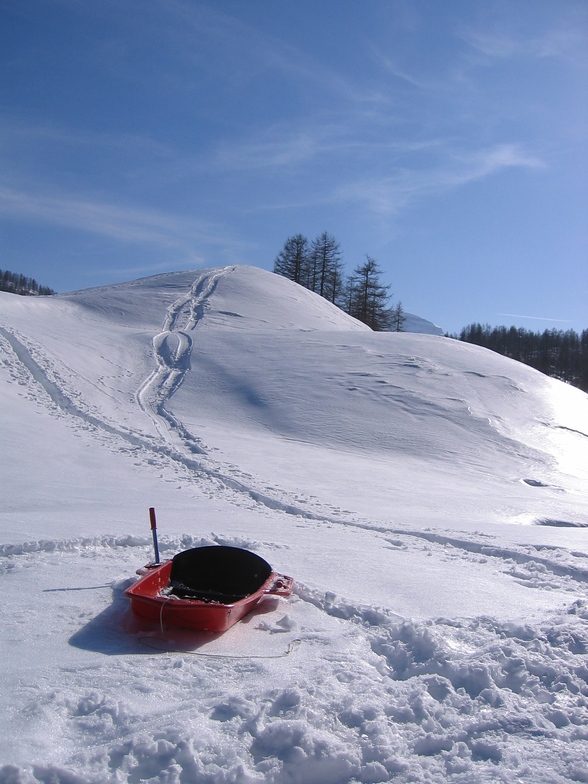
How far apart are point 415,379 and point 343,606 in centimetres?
1388

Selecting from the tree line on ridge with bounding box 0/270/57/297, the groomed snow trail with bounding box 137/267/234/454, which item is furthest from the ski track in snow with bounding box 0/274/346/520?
the tree line on ridge with bounding box 0/270/57/297

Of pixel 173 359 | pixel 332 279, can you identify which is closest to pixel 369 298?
pixel 332 279

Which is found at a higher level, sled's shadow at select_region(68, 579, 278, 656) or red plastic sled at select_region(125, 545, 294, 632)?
red plastic sled at select_region(125, 545, 294, 632)

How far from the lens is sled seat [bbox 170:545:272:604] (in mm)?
4863

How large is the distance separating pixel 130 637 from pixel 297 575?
178cm

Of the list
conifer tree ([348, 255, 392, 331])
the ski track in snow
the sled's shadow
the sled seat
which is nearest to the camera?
the sled's shadow

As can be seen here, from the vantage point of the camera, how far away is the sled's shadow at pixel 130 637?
3756 millimetres

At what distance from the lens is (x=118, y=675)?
11.0ft

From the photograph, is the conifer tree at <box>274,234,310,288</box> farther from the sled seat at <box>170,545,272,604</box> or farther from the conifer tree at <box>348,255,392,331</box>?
the sled seat at <box>170,545,272,604</box>

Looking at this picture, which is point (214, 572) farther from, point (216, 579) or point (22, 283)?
point (22, 283)

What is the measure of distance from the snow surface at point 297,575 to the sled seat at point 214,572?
1.12 ft

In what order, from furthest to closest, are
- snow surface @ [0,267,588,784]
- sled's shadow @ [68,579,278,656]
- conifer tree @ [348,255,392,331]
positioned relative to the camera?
conifer tree @ [348,255,392,331] → sled's shadow @ [68,579,278,656] → snow surface @ [0,267,588,784]

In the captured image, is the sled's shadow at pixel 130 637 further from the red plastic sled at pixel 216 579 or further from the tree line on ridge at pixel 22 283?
the tree line on ridge at pixel 22 283

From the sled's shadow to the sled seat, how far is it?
555 millimetres
